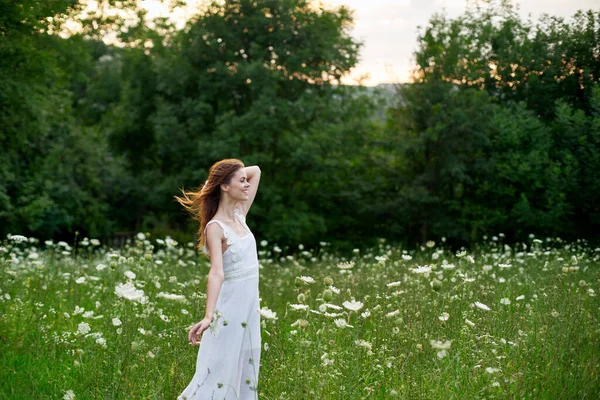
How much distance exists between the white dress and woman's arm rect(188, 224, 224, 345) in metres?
0.06

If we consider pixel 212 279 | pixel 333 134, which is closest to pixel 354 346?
pixel 212 279

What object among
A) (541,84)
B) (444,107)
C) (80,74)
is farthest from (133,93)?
(541,84)

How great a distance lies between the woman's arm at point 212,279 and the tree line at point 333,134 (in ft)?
40.1

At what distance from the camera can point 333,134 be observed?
850 inches

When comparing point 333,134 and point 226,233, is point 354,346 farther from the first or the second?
point 333,134

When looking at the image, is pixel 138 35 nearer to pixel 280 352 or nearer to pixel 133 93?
pixel 133 93

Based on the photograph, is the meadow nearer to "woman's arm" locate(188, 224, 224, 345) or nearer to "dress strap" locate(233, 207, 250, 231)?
"woman's arm" locate(188, 224, 224, 345)

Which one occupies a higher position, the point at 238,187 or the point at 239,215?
the point at 238,187

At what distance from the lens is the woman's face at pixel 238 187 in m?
4.35

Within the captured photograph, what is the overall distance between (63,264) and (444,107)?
45.1 feet

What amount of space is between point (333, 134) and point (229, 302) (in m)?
17.7

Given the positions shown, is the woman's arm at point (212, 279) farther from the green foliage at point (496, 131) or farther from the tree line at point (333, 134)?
the green foliage at point (496, 131)

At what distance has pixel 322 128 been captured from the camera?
21.9m

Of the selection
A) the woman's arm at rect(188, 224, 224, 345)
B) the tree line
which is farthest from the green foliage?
the woman's arm at rect(188, 224, 224, 345)
